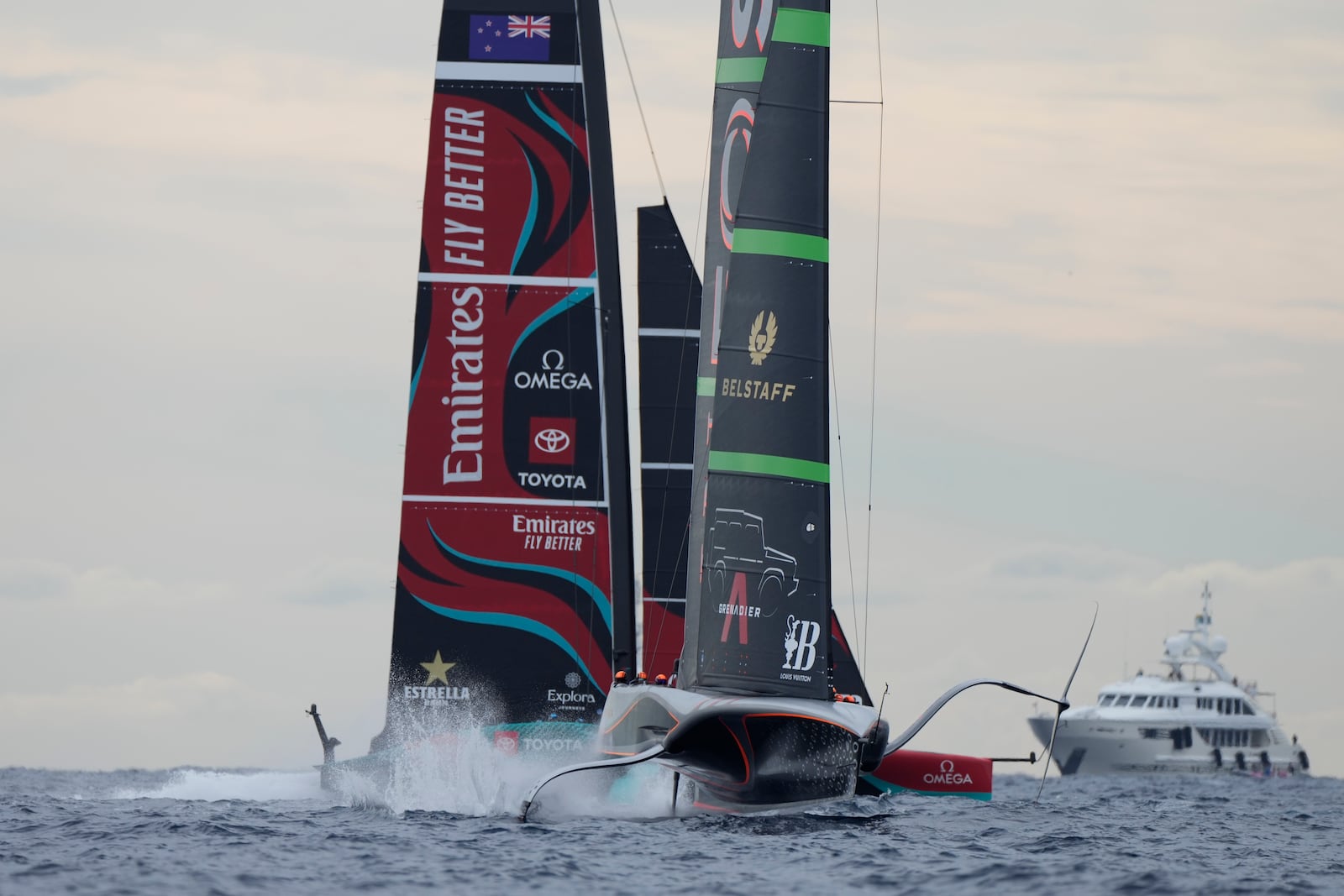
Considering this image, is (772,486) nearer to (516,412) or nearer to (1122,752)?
(516,412)

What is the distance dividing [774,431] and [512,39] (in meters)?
8.16

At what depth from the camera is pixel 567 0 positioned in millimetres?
24578

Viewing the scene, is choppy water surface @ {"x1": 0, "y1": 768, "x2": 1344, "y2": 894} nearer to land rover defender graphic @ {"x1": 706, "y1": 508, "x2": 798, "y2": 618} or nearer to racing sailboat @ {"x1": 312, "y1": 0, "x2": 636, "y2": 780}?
racing sailboat @ {"x1": 312, "y1": 0, "x2": 636, "y2": 780}

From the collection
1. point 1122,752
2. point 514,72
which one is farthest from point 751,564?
point 1122,752

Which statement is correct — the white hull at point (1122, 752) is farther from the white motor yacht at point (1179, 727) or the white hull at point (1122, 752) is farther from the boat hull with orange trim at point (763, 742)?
the boat hull with orange trim at point (763, 742)

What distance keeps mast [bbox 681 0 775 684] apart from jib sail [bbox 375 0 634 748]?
283 cm

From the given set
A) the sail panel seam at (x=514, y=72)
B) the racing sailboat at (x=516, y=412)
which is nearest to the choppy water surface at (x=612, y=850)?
the racing sailboat at (x=516, y=412)

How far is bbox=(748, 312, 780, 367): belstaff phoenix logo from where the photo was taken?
19.0 meters

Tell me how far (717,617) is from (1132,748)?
59458mm

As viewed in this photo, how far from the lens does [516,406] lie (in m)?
24.1

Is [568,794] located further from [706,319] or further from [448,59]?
[448,59]

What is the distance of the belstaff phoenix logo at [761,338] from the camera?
1895cm

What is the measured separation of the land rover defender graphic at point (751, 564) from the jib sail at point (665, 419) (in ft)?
21.7

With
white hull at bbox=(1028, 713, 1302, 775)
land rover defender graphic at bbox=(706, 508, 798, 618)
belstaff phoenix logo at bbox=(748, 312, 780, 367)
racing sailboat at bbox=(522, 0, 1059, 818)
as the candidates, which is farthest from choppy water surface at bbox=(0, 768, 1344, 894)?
white hull at bbox=(1028, 713, 1302, 775)
